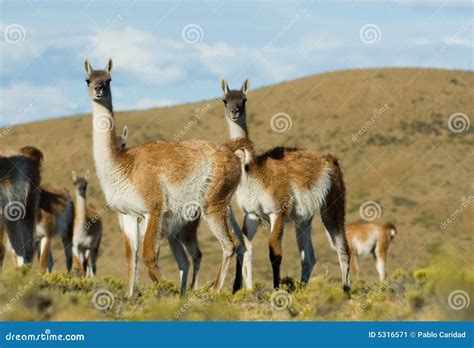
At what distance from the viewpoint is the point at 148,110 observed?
75.3 metres

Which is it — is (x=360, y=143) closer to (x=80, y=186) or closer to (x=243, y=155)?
(x=80, y=186)

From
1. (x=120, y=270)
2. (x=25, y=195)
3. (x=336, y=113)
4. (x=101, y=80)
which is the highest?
(x=336, y=113)

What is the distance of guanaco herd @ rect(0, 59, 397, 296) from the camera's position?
11.7 meters

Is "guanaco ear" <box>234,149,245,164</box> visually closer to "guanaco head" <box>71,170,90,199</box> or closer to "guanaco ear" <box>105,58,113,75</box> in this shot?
"guanaco ear" <box>105,58,113,75</box>

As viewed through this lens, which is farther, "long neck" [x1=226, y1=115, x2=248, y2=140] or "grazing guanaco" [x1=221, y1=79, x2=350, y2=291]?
"long neck" [x1=226, y1=115, x2=248, y2=140]

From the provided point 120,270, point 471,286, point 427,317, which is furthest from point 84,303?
point 120,270

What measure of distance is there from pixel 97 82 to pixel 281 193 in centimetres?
308

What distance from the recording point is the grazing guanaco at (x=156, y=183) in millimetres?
11578

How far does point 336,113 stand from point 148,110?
17908 millimetres

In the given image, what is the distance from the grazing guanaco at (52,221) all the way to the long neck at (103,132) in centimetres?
544

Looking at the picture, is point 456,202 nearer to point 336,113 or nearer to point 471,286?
point 336,113

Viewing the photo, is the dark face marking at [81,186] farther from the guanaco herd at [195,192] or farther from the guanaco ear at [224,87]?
the guanaco ear at [224,87]

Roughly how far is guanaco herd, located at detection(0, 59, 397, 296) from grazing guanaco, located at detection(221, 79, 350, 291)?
0.6 inches

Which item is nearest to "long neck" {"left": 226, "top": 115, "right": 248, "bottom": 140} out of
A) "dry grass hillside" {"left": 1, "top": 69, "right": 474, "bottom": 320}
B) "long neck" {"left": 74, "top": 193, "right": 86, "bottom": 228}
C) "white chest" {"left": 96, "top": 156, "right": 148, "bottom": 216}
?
"white chest" {"left": 96, "top": 156, "right": 148, "bottom": 216}
